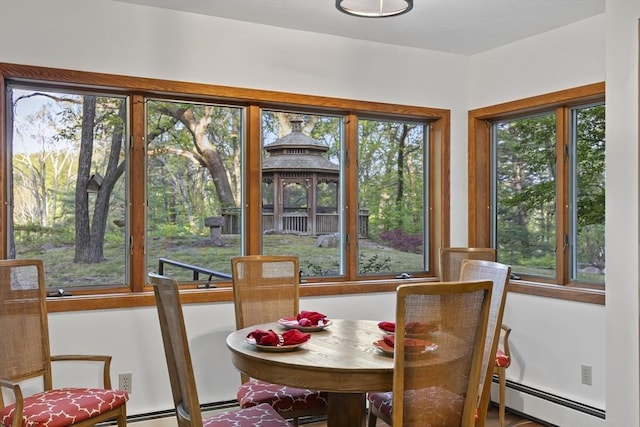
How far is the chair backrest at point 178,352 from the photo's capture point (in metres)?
1.99

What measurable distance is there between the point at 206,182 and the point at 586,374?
2.74 meters

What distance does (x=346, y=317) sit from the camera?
13.2ft

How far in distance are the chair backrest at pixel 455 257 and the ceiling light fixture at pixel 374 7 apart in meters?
1.87

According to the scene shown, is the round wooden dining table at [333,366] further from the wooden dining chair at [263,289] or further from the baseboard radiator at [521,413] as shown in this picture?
the baseboard radiator at [521,413]

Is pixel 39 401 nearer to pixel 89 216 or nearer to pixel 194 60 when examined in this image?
pixel 89 216

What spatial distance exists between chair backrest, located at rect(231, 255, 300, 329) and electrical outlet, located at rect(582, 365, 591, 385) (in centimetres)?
187

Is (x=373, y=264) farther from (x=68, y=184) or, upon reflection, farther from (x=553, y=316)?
(x=68, y=184)

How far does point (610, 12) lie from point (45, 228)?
10.8 ft

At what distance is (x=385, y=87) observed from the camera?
417 cm

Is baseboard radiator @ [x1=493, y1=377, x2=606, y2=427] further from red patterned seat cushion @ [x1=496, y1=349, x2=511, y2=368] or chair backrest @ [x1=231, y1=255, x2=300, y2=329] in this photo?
chair backrest @ [x1=231, y1=255, x2=300, y2=329]

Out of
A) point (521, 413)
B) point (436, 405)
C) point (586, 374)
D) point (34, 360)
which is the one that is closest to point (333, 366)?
point (436, 405)

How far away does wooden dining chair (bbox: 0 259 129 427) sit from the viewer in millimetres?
2496

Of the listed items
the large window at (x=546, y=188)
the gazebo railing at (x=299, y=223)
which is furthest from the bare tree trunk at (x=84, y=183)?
the large window at (x=546, y=188)

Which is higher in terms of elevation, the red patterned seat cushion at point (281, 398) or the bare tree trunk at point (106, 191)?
the bare tree trunk at point (106, 191)
